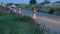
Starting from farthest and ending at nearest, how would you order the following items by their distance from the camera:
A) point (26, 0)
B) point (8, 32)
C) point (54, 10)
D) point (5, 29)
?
1. point (26, 0)
2. point (54, 10)
3. point (5, 29)
4. point (8, 32)

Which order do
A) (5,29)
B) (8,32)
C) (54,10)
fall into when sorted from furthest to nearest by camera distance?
(54,10) → (5,29) → (8,32)

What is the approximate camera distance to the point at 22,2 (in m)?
61.1

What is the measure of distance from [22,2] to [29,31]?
53.6m

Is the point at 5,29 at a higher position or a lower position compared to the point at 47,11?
higher

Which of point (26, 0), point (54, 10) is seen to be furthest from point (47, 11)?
point (26, 0)

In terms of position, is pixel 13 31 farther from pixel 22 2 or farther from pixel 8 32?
pixel 22 2

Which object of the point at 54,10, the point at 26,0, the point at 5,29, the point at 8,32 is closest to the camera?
the point at 8,32

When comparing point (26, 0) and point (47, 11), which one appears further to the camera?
point (26, 0)

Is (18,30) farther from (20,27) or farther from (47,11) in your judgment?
(47,11)

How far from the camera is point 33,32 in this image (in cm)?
759

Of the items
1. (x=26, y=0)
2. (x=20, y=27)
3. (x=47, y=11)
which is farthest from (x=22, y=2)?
(x=20, y=27)

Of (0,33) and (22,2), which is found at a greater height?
(0,33)

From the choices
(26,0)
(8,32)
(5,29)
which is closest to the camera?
(8,32)

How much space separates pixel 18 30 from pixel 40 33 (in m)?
0.66
